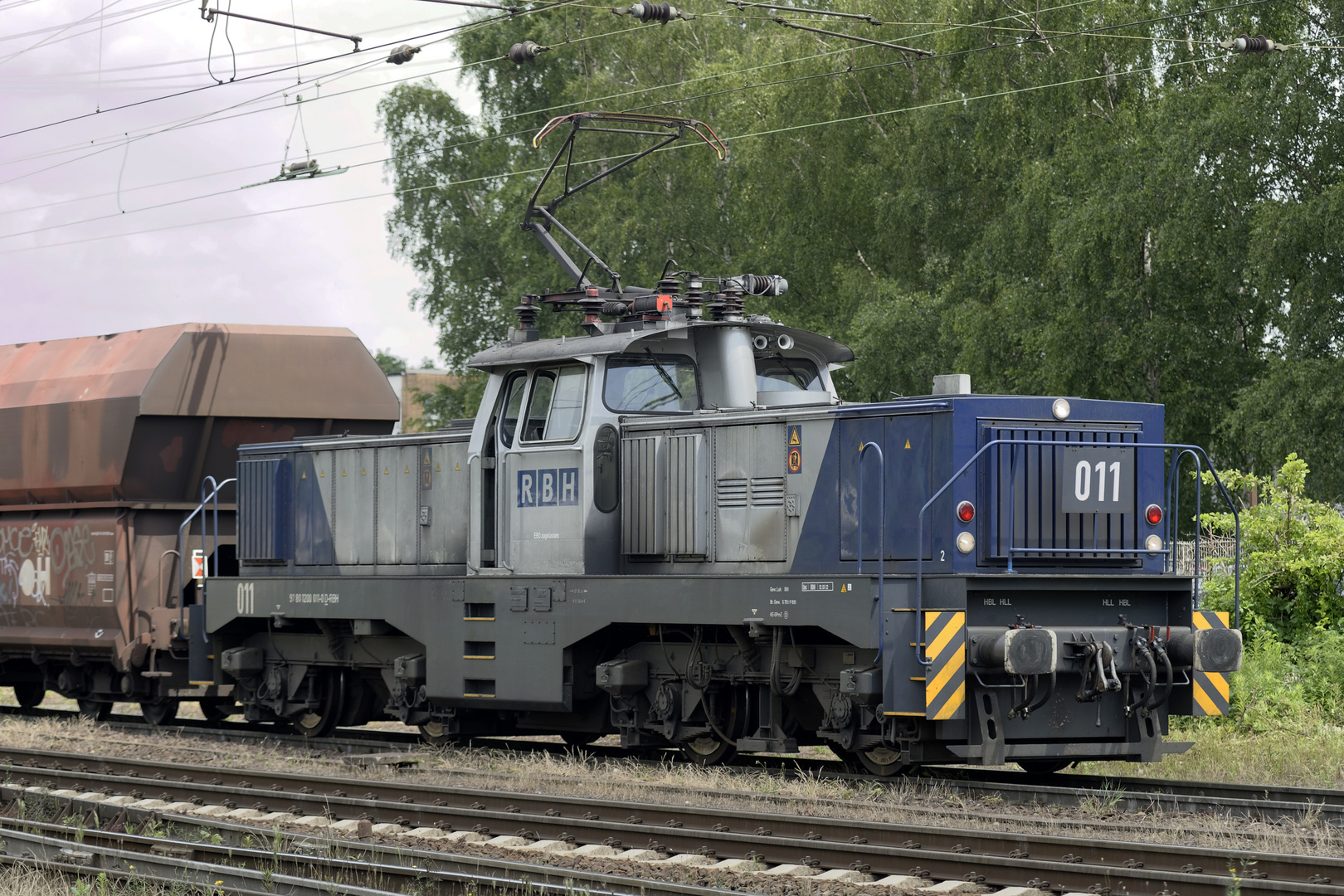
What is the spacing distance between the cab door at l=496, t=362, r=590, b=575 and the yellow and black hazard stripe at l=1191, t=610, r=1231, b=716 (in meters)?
4.39

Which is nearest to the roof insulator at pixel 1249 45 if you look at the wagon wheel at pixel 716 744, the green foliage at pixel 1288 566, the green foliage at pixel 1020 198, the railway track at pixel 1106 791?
the green foliage at pixel 1020 198

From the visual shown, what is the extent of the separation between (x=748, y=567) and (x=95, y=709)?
375 inches

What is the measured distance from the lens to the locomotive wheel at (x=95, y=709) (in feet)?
53.8

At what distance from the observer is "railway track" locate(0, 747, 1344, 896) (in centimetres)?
660

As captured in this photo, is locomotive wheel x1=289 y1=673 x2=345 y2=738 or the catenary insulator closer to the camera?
locomotive wheel x1=289 y1=673 x2=345 y2=738

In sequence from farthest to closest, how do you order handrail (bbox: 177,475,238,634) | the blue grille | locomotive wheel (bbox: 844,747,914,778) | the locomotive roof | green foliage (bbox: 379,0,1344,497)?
green foliage (bbox: 379,0,1344,497) → handrail (bbox: 177,475,238,634) → the locomotive roof → locomotive wheel (bbox: 844,747,914,778) → the blue grille

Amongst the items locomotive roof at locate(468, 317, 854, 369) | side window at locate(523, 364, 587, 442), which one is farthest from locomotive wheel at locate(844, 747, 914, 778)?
side window at locate(523, 364, 587, 442)

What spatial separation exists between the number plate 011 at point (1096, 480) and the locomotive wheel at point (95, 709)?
37.3ft

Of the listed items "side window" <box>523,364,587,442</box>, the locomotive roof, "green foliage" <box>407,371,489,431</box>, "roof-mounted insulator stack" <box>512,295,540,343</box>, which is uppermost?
"green foliage" <box>407,371,489,431</box>

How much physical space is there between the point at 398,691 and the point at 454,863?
5.36 meters

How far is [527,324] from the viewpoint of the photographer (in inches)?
484

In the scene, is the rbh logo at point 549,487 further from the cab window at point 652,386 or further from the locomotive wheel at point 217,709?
the locomotive wheel at point 217,709

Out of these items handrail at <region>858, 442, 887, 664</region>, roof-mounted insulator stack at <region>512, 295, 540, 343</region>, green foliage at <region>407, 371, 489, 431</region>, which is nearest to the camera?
handrail at <region>858, 442, 887, 664</region>

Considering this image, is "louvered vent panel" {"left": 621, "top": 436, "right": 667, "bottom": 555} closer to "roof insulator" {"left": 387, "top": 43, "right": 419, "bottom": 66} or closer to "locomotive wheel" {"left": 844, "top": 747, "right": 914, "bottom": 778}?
"locomotive wheel" {"left": 844, "top": 747, "right": 914, "bottom": 778}
